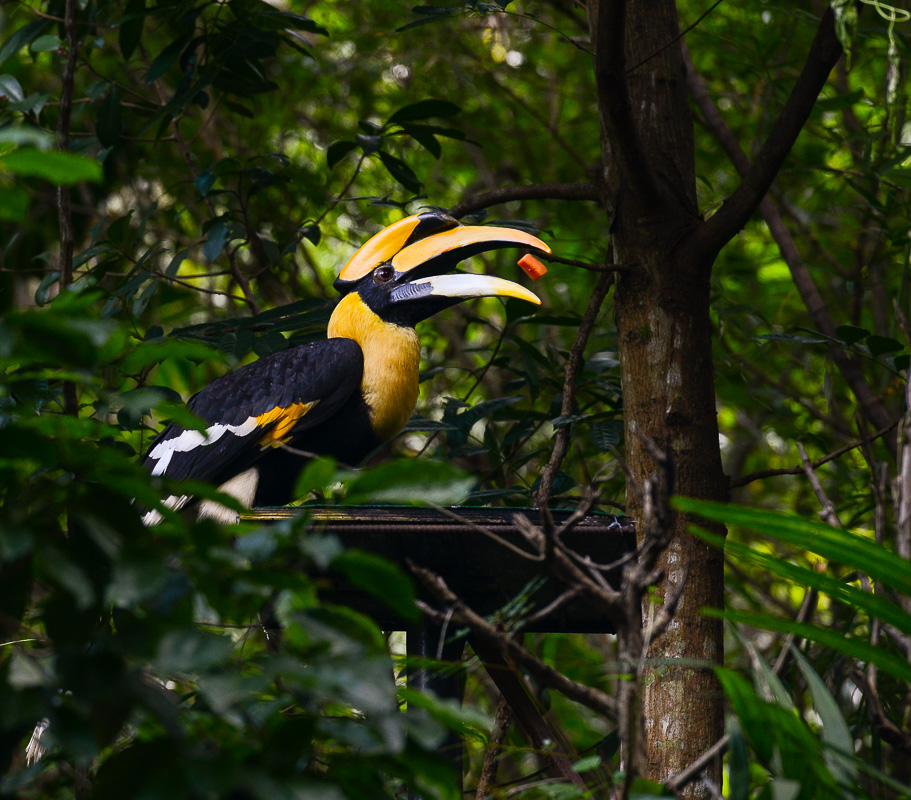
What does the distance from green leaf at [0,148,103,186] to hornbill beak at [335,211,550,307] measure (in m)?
1.06

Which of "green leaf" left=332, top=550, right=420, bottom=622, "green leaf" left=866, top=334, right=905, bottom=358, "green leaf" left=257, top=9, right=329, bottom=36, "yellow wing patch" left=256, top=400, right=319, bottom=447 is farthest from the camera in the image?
"green leaf" left=257, top=9, right=329, bottom=36

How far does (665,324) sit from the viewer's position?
150 cm

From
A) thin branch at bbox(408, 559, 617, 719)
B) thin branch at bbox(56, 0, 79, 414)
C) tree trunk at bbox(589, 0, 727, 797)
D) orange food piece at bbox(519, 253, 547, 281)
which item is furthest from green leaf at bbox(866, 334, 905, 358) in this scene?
thin branch at bbox(56, 0, 79, 414)

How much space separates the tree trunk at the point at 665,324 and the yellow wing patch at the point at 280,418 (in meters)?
0.56

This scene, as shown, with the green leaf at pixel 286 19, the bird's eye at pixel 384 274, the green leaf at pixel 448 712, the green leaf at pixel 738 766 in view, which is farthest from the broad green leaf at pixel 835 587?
the green leaf at pixel 286 19

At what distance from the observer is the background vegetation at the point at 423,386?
2.07ft

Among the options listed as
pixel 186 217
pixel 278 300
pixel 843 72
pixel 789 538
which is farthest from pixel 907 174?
pixel 186 217

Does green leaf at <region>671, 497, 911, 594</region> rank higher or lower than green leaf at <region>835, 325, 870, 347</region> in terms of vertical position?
higher

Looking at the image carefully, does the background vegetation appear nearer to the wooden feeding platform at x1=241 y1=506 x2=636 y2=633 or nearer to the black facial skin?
the wooden feeding platform at x1=241 y1=506 x2=636 y2=633

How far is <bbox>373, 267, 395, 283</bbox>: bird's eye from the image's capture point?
1.76 meters

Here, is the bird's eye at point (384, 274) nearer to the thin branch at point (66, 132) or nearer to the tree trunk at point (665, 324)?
the tree trunk at point (665, 324)

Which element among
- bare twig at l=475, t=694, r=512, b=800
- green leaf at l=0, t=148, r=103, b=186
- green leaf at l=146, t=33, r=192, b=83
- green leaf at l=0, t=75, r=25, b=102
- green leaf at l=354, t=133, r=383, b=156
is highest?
green leaf at l=0, t=148, r=103, b=186

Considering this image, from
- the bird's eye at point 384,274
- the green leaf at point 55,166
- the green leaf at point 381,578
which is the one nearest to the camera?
the green leaf at point 55,166

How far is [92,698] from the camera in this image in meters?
0.58
